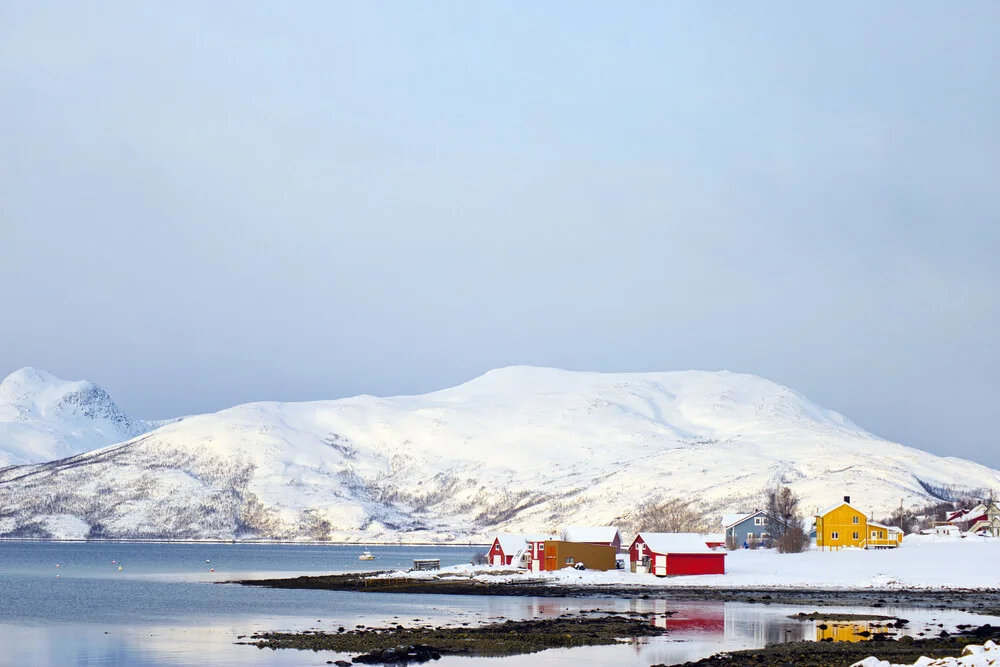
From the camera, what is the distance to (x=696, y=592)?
10194 centimetres

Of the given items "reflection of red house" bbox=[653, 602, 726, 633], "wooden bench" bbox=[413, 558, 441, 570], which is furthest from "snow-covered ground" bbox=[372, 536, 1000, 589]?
"reflection of red house" bbox=[653, 602, 726, 633]

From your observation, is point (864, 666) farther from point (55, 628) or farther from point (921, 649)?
point (55, 628)

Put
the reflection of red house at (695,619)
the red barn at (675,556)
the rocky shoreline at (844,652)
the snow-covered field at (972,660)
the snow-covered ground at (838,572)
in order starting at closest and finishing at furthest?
the snow-covered field at (972,660) < the rocky shoreline at (844,652) < the reflection of red house at (695,619) < the snow-covered ground at (838,572) < the red barn at (675,556)

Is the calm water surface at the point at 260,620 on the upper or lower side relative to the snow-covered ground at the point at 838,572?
lower

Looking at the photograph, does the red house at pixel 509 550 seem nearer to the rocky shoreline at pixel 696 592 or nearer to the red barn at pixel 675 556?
the rocky shoreline at pixel 696 592

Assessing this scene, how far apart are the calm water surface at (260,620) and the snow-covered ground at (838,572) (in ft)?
61.8

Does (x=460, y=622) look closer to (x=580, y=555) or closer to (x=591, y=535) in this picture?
(x=580, y=555)

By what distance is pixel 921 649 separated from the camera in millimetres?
56312

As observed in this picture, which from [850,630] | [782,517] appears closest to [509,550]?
[782,517]

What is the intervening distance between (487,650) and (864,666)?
20.8 m

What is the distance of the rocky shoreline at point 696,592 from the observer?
296 feet

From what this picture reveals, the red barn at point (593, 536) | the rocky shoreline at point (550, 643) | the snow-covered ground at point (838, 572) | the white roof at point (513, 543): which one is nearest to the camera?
the rocky shoreline at point (550, 643)

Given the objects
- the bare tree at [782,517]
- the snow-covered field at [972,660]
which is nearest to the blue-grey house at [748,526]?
the bare tree at [782,517]

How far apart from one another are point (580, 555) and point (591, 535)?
3.23 m
